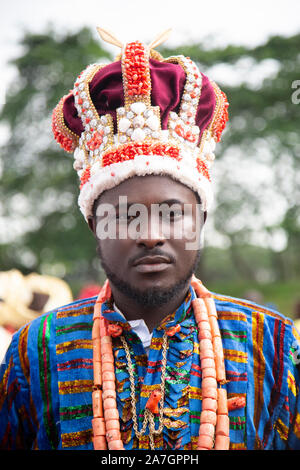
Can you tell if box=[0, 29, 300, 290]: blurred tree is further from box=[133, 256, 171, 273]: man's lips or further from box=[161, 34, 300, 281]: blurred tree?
box=[133, 256, 171, 273]: man's lips

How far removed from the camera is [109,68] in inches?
91.5

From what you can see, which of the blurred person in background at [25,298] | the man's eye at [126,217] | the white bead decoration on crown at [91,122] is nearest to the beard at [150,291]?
the man's eye at [126,217]

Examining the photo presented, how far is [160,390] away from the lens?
86.0 inches

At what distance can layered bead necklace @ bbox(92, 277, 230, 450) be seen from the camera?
2.11 meters

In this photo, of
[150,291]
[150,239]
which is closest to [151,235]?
[150,239]

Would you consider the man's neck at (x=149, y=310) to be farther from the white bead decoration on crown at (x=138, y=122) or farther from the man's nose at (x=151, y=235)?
the white bead decoration on crown at (x=138, y=122)

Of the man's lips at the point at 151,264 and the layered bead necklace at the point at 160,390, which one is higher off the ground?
the man's lips at the point at 151,264

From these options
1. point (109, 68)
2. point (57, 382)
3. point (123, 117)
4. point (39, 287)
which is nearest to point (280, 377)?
point (57, 382)

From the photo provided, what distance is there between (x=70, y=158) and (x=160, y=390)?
12072mm

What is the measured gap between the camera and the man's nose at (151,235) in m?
2.06

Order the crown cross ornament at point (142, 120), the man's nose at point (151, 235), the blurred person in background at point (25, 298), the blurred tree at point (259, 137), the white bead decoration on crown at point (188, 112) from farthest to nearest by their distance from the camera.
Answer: the blurred tree at point (259, 137) → the blurred person in background at point (25, 298) → the white bead decoration on crown at point (188, 112) → the crown cross ornament at point (142, 120) → the man's nose at point (151, 235)
